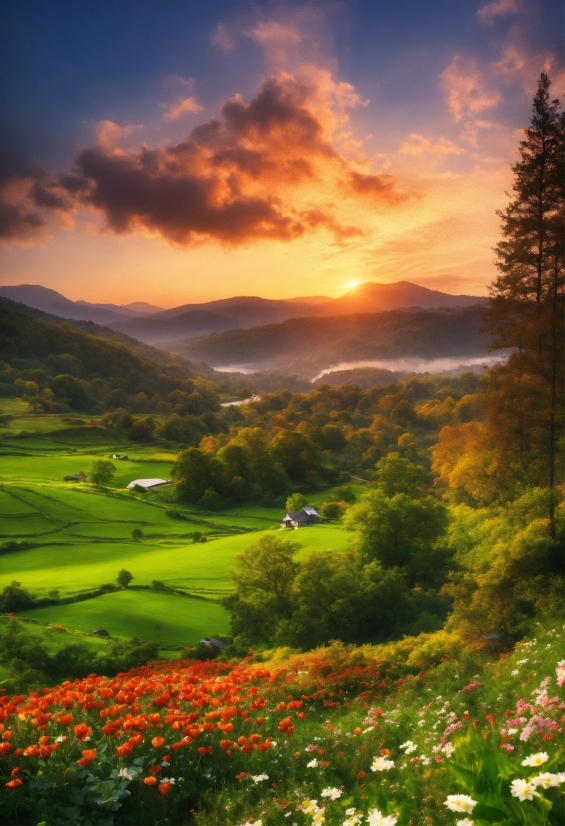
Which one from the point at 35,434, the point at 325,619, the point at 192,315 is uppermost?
the point at 192,315

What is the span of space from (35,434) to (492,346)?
10.4 meters

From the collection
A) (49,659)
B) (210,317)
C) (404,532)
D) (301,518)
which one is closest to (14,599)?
(49,659)

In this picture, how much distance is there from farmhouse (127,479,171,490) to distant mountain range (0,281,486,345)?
11.8ft

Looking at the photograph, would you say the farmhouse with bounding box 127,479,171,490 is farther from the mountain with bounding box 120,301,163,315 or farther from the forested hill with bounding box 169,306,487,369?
the mountain with bounding box 120,301,163,315

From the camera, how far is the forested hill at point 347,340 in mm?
13828

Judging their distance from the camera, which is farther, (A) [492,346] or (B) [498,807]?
(A) [492,346]

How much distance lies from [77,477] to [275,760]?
995 centimetres

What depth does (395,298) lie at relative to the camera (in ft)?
38.8

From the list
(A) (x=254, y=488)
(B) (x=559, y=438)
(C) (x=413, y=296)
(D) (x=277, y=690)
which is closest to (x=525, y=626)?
(D) (x=277, y=690)

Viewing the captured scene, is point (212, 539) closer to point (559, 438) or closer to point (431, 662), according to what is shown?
point (431, 662)

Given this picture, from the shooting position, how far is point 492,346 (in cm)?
1241

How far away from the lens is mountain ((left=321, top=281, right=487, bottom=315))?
11.5 metres

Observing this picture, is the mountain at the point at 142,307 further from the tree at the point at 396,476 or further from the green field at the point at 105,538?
the tree at the point at 396,476

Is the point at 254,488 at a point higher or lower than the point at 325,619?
higher
